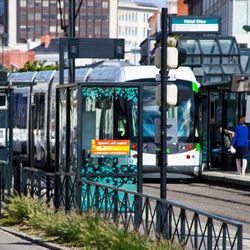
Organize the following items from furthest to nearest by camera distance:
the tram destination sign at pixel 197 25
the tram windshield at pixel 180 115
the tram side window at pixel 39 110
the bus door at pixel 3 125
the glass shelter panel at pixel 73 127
A: the tram destination sign at pixel 197 25 → the tram side window at pixel 39 110 → the tram windshield at pixel 180 115 → the bus door at pixel 3 125 → the glass shelter panel at pixel 73 127

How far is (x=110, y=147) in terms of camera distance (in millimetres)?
19812

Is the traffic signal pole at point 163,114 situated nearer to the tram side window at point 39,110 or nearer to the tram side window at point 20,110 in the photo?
the tram side window at point 39,110

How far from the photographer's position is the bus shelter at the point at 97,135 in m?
19.0

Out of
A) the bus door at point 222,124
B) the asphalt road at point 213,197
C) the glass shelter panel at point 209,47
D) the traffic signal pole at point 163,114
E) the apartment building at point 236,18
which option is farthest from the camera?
the apartment building at point 236,18

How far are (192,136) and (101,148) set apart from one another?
49.2ft

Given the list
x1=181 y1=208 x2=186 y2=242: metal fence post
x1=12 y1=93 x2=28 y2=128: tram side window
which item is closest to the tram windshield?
x1=12 y1=93 x2=28 y2=128: tram side window

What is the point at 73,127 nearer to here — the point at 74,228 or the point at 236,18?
the point at 74,228

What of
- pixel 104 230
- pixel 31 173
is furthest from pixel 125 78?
pixel 104 230

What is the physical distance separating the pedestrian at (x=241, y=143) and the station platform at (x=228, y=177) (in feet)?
1.41

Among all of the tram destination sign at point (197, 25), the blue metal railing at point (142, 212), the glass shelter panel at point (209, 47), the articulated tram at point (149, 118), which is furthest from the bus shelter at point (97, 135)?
the tram destination sign at point (197, 25)

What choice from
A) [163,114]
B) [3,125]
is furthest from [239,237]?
[3,125]

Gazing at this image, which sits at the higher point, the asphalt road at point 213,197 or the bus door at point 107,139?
the bus door at point 107,139

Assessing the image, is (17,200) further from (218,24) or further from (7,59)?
(7,59)

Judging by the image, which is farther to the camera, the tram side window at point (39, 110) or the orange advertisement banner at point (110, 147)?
the tram side window at point (39, 110)
